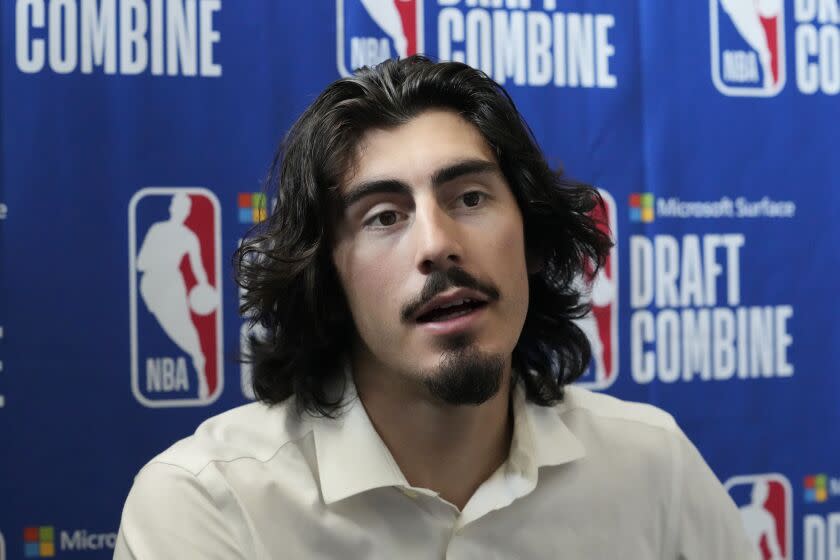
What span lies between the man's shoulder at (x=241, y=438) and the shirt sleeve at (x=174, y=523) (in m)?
0.02

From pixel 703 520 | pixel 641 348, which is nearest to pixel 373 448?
pixel 703 520

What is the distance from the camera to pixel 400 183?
1127 mm

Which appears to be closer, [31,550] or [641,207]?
[31,550]

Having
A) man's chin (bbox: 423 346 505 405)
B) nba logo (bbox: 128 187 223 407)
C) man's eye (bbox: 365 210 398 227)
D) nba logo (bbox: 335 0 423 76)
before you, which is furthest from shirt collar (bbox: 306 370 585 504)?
nba logo (bbox: 335 0 423 76)

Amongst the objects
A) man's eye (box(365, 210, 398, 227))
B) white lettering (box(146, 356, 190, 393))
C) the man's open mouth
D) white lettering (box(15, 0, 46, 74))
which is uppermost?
white lettering (box(15, 0, 46, 74))

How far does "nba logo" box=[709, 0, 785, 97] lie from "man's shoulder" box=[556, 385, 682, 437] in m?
0.85

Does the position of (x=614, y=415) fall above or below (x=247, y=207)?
below

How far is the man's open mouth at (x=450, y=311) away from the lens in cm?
110

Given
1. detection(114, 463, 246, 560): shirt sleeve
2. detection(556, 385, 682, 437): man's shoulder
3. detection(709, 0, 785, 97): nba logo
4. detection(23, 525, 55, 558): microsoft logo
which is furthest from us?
detection(709, 0, 785, 97): nba logo

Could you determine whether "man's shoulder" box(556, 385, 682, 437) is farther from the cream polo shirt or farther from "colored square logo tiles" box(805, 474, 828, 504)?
"colored square logo tiles" box(805, 474, 828, 504)

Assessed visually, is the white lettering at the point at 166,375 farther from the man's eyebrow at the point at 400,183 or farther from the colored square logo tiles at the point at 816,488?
the colored square logo tiles at the point at 816,488

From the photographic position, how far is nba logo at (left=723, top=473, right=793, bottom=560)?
1.90 metres

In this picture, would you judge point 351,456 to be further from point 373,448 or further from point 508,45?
point 508,45

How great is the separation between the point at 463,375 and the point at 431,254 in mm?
142
